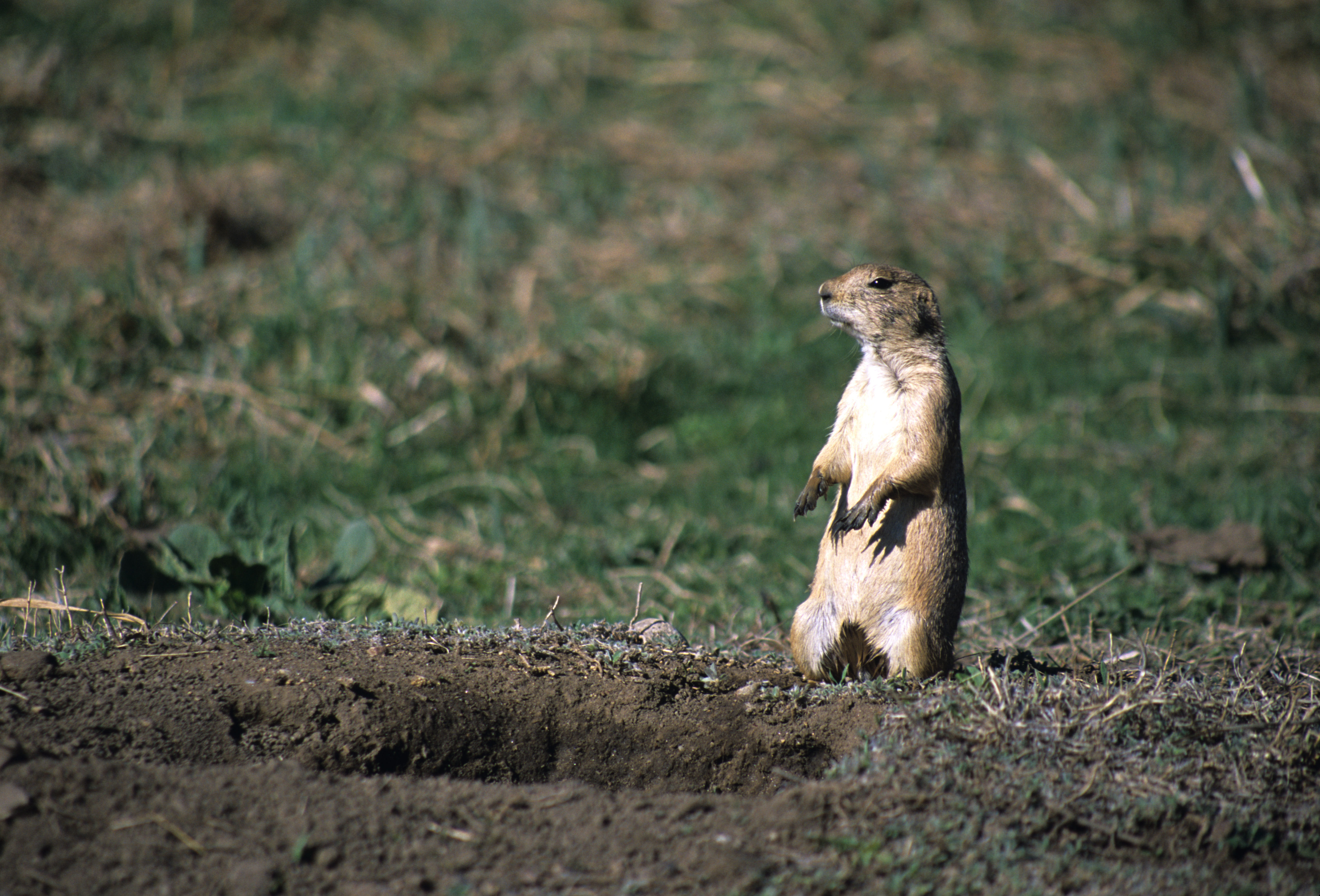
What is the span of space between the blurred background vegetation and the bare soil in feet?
2.79

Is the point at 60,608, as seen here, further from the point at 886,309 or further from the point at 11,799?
the point at 886,309

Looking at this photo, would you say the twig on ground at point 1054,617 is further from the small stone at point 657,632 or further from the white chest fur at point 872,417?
the small stone at point 657,632

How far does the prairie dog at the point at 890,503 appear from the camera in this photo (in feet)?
10.0

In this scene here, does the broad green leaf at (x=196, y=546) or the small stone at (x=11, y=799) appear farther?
the broad green leaf at (x=196, y=546)

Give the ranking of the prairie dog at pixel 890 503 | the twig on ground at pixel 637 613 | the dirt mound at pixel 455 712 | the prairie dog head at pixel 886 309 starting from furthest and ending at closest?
the twig on ground at pixel 637 613 < the prairie dog head at pixel 886 309 < the prairie dog at pixel 890 503 < the dirt mound at pixel 455 712

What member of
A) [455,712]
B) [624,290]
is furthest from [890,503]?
[624,290]

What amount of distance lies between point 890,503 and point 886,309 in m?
0.58

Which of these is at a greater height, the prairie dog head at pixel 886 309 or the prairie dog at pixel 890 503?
the prairie dog head at pixel 886 309

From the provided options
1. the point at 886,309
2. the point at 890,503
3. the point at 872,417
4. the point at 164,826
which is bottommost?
the point at 164,826

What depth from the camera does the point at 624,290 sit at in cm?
718

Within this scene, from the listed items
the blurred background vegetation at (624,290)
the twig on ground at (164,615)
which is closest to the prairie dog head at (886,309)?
the blurred background vegetation at (624,290)

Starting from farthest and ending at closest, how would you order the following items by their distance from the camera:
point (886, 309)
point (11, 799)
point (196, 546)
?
point (196, 546) < point (886, 309) < point (11, 799)

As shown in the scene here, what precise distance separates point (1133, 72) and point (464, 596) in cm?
733

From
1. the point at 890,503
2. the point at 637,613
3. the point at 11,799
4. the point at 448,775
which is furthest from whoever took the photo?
the point at 637,613
